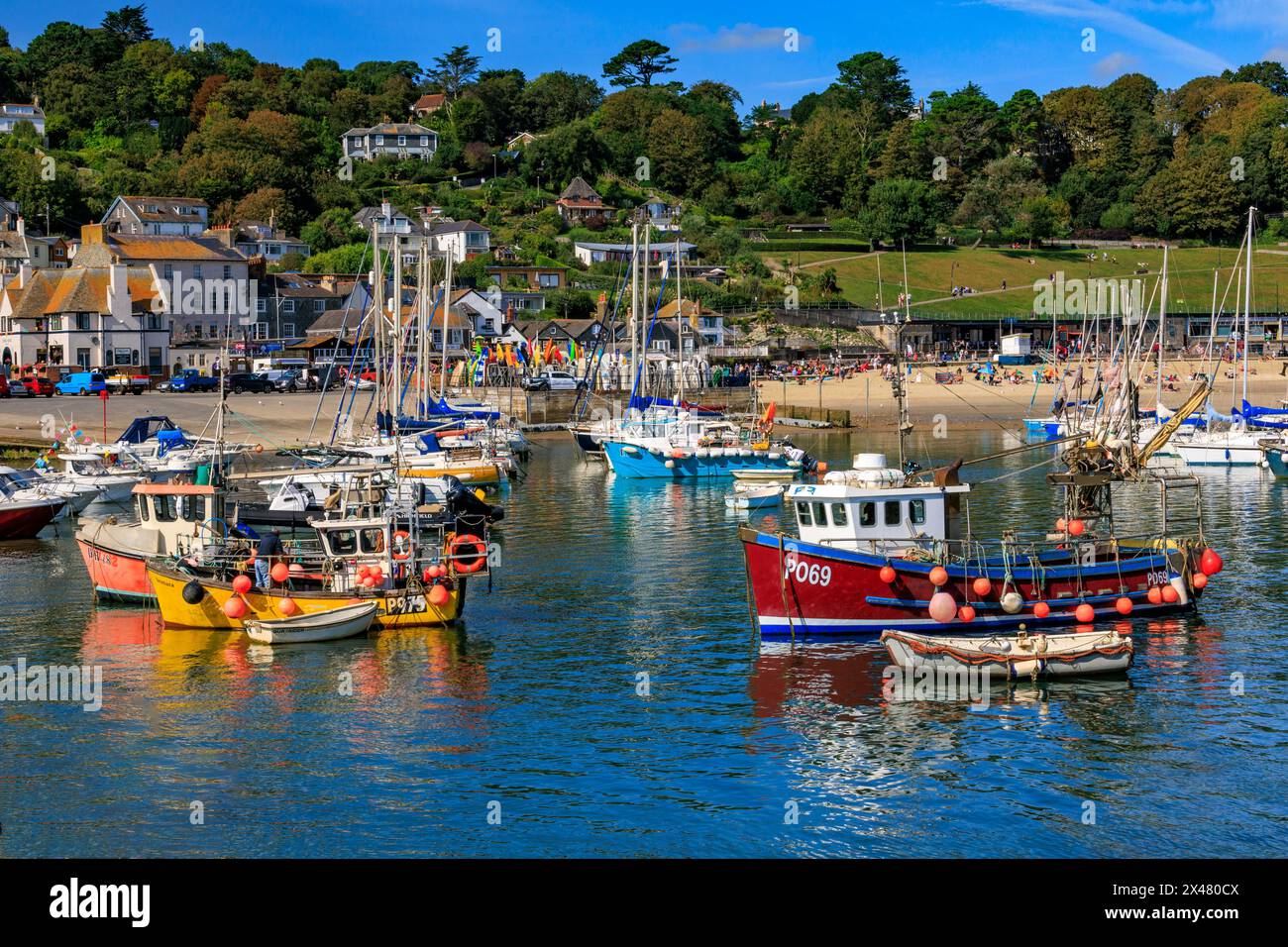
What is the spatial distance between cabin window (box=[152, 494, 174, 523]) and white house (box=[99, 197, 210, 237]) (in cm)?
10470

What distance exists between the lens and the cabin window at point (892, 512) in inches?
1414

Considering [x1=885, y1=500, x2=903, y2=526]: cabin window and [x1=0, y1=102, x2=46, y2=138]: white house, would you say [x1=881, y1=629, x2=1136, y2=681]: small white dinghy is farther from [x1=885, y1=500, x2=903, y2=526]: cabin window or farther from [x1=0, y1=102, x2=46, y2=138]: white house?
[x1=0, y1=102, x2=46, y2=138]: white house

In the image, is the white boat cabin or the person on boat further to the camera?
the person on boat

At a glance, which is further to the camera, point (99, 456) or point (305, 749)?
point (99, 456)

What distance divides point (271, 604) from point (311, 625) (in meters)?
1.31

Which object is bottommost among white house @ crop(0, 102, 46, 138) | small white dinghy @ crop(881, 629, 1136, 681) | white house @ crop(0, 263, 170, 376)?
small white dinghy @ crop(881, 629, 1136, 681)

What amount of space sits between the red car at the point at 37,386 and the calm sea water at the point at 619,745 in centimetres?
6225

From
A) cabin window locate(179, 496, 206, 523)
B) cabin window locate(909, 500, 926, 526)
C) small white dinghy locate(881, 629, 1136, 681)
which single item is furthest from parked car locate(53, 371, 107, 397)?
small white dinghy locate(881, 629, 1136, 681)

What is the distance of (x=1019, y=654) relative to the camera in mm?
31359

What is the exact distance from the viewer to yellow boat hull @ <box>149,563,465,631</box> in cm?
3578
